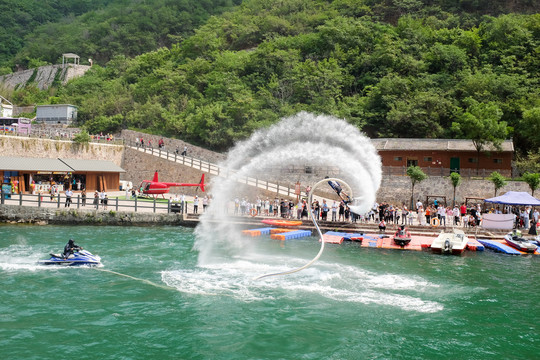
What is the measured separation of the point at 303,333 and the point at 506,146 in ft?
116

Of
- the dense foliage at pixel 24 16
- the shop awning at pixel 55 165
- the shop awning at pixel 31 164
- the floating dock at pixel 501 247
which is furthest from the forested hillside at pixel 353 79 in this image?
the dense foliage at pixel 24 16

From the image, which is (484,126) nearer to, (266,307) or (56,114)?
(266,307)

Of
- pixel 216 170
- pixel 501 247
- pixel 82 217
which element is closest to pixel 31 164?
pixel 82 217

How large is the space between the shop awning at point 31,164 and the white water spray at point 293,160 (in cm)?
1469

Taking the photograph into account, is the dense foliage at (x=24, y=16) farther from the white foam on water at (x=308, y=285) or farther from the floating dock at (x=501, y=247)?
the floating dock at (x=501, y=247)

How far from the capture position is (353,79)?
63.1 m

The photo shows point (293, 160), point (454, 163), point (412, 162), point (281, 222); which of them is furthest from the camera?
point (293, 160)

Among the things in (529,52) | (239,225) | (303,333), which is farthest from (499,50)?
(303,333)

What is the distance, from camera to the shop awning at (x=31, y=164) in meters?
39.2

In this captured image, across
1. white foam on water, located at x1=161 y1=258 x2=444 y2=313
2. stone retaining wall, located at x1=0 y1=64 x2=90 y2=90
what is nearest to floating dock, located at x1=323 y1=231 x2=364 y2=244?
white foam on water, located at x1=161 y1=258 x2=444 y2=313

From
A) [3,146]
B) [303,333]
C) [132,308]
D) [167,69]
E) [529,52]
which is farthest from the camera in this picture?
[167,69]

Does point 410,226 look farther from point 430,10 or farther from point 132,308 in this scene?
point 430,10

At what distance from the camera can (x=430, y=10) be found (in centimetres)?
8044

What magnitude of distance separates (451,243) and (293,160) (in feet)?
68.5
